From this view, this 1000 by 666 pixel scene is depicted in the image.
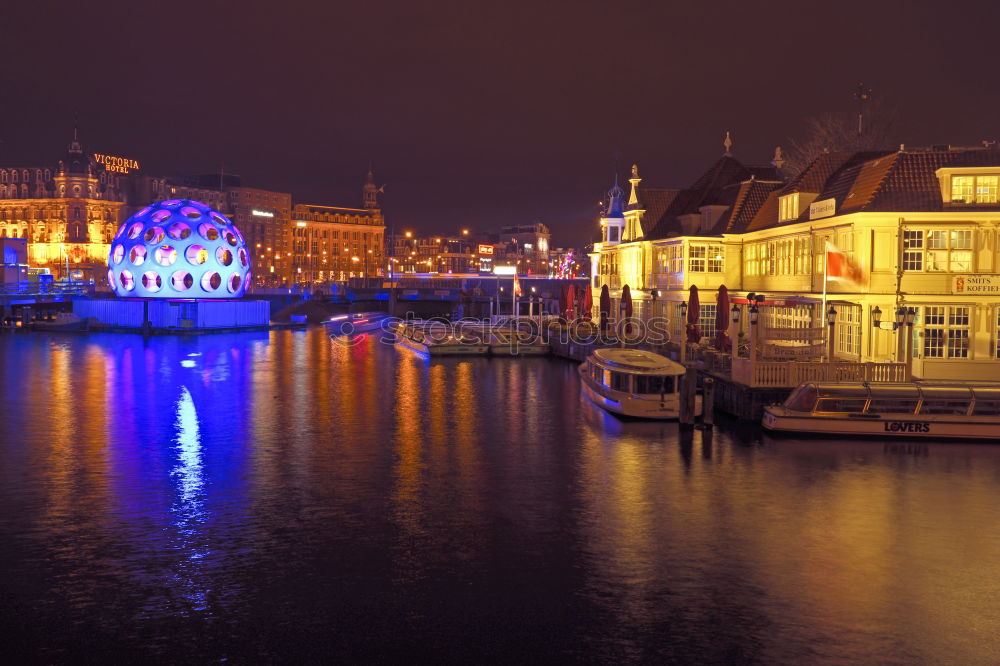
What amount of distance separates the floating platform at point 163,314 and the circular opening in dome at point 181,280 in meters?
1.08

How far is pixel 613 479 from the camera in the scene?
73.7 feet

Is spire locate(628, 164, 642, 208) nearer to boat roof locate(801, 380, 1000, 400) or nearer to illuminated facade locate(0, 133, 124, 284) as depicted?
boat roof locate(801, 380, 1000, 400)

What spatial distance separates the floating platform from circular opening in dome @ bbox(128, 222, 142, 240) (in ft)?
17.2

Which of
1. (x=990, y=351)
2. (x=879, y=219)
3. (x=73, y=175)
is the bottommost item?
(x=990, y=351)

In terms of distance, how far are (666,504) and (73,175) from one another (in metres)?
181

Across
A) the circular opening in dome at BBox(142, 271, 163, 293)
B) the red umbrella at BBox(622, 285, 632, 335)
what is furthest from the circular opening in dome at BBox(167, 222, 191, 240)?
the red umbrella at BBox(622, 285, 632, 335)

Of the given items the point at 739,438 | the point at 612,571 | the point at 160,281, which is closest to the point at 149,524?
the point at 612,571

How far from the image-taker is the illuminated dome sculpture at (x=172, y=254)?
73.2 m

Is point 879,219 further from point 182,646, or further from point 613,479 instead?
point 182,646

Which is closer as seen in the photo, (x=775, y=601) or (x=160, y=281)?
(x=775, y=601)

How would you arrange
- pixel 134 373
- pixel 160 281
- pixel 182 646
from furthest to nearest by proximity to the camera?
pixel 160 281, pixel 134 373, pixel 182 646

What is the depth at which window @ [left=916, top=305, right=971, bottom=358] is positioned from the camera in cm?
3344

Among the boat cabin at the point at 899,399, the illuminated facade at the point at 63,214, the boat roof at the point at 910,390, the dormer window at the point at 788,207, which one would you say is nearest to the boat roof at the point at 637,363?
the boat cabin at the point at 899,399

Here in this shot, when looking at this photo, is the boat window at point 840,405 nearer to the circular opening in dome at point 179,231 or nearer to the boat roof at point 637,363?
the boat roof at point 637,363
